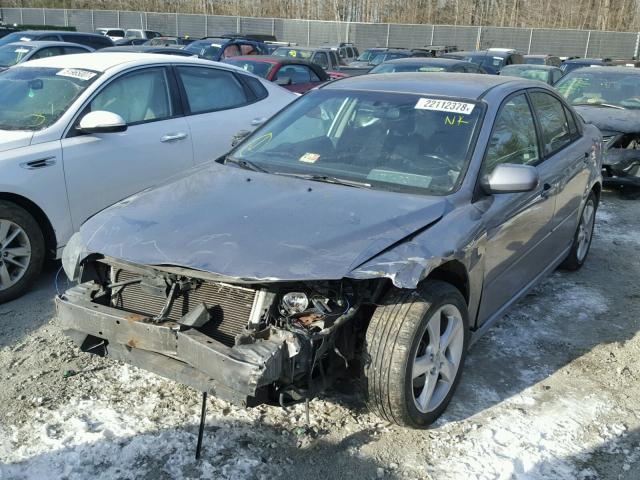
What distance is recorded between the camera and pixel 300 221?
10.5 ft

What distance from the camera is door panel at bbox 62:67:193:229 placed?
5062 millimetres

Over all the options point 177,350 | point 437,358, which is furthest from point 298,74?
point 177,350

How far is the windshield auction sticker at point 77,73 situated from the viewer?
Answer: 5419mm

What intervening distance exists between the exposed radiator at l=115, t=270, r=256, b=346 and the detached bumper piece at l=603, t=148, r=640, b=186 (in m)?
6.68

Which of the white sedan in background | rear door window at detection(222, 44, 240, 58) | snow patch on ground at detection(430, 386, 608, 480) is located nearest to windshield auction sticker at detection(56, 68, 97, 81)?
the white sedan in background

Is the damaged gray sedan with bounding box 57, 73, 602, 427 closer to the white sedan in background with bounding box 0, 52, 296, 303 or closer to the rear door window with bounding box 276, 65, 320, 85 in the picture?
the white sedan in background with bounding box 0, 52, 296, 303

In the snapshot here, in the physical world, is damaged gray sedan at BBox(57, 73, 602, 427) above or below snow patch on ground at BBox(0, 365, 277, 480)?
above

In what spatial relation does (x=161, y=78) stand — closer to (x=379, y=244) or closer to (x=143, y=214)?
(x=143, y=214)

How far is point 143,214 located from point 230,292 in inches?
28.4

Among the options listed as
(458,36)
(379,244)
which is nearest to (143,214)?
(379,244)

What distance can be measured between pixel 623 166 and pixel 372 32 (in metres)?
30.4

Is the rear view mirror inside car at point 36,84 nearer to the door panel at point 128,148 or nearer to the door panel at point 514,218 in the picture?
the door panel at point 128,148

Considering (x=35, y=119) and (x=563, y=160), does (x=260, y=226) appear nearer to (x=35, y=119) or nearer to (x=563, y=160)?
(x=563, y=160)

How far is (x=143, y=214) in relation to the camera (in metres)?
3.41
